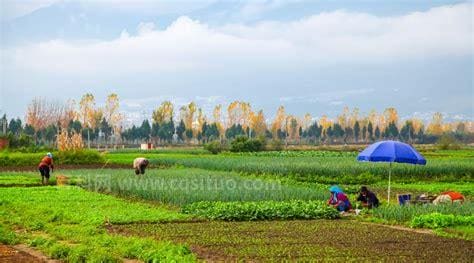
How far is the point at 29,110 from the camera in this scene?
116625mm

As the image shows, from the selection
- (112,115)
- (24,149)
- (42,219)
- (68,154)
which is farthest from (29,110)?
(42,219)

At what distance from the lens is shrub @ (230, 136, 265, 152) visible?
227 feet

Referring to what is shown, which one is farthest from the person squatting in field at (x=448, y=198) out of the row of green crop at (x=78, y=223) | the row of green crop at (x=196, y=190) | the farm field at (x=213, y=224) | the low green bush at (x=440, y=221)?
the row of green crop at (x=78, y=223)

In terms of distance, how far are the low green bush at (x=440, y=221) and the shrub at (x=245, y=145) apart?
52.1 metres

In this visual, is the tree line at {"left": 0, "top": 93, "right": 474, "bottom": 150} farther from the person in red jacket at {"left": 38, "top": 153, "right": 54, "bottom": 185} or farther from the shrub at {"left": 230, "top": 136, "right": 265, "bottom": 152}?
the person in red jacket at {"left": 38, "top": 153, "right": 54, "bottom": 185}

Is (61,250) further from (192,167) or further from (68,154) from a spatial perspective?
(68,154)

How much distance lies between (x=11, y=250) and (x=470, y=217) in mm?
10437

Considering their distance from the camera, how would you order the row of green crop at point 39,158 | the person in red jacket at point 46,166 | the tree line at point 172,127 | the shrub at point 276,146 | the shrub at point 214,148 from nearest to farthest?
the person in red jacket at point 46,166
the row of green crop at point 39,158
the shrub at point 214,148
the shrub at point 276,146
the tree line at point 172,127

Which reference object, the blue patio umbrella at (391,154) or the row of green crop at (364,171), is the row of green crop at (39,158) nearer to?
the row of green crop at (364,171)

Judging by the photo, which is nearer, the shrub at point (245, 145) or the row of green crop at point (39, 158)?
the row of green crop at point (39, 158)

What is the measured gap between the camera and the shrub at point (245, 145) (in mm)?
69125

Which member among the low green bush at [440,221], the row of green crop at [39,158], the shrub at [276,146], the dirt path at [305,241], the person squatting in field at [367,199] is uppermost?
the shrub at [276,146]

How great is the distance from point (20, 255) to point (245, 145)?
56.4m

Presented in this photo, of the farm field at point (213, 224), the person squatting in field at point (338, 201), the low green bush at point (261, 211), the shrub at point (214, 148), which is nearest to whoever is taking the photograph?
the farm field at point (213, 224)
